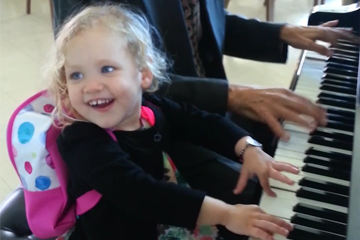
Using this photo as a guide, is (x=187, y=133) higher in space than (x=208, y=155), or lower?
higher

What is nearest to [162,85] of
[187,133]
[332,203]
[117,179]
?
[187,133]

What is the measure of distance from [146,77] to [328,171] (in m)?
0.44

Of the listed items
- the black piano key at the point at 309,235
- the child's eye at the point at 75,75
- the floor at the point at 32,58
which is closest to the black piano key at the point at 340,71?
the black piano key at the point at 309,235

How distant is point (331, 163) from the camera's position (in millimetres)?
1003

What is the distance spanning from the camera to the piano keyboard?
2.90 ft

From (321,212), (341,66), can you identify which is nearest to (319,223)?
(321,212)

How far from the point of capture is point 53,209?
3.55 feet

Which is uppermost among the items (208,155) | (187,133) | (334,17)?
(334,17)

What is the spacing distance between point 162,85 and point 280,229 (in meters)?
0.55

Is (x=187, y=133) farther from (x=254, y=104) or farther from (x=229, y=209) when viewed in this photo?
(x=229, y=209)

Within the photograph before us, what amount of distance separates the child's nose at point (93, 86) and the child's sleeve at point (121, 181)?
77 mm

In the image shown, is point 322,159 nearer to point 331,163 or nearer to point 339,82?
point 331,163

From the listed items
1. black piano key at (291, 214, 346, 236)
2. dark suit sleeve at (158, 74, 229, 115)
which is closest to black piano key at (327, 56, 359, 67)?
dark suit sleeve at (158, 74, 229, 115)

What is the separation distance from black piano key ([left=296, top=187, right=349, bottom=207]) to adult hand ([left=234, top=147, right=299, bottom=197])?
28mm
